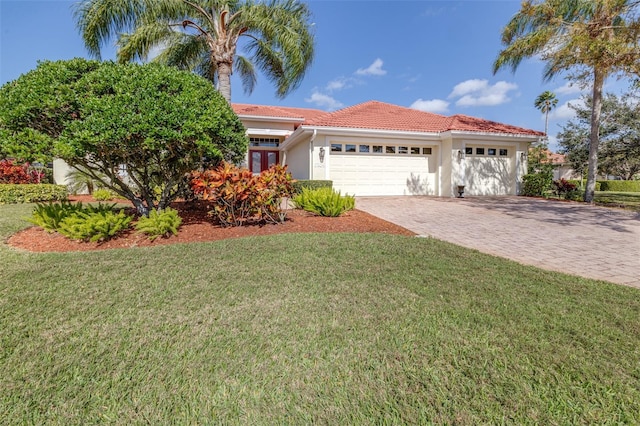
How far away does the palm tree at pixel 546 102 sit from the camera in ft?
144

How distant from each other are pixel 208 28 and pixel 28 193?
33.2 ft

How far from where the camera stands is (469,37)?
1415 cm

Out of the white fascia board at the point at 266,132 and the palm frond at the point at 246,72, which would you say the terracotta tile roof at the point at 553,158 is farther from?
the palm frond at the point at 246,72

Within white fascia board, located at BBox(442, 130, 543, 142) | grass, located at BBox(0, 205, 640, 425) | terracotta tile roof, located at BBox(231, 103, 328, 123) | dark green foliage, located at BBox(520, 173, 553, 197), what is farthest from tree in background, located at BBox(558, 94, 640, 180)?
grass, located at BBox(0, 205, 640, 425)

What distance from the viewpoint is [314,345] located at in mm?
2465

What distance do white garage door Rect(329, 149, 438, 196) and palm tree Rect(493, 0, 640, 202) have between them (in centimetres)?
600

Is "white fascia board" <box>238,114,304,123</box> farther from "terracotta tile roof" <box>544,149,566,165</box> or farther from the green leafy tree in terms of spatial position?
"terracotta tile roof" <box>544,149,566,165</box>

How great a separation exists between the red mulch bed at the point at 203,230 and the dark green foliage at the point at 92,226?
0.14 meters

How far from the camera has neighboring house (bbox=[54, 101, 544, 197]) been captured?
13.6 m

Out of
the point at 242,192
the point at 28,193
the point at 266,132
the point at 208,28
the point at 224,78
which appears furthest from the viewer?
the point at 266,132

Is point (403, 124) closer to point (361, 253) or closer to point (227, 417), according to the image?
point (361, 253)

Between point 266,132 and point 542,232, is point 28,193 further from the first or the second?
point 542,232

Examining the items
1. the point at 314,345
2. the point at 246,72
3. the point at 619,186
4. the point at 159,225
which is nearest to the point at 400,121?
the point at 246,72

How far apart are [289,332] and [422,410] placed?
1.22m
